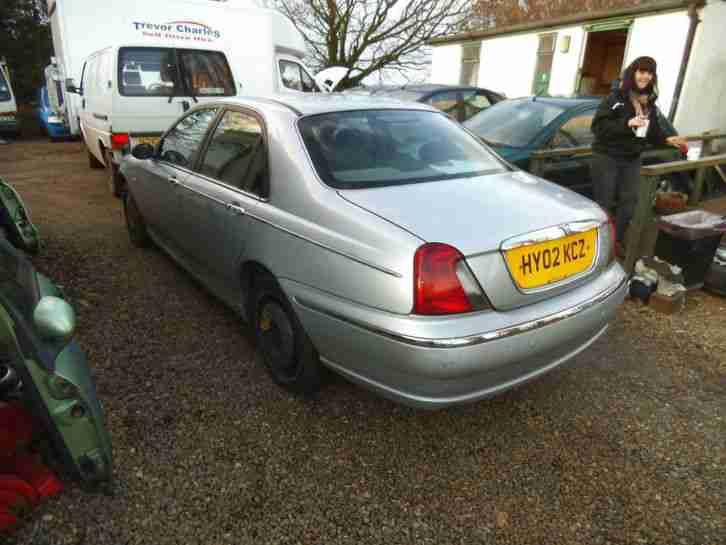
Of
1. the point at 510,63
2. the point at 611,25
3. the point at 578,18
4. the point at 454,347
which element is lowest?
the point at 454,347

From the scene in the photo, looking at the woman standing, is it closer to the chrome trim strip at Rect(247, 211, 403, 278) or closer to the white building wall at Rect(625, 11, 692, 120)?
the chrome trim strip at Rect(247, 211, 403, 278)

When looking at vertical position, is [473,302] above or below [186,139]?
below

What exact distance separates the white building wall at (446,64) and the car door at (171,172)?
13.7m

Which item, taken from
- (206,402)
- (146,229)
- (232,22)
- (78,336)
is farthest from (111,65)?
(206,402)

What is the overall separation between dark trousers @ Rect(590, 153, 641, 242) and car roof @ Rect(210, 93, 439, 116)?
2.01 m

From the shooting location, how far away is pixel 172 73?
658 cm

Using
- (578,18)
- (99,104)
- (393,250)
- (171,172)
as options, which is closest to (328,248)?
(393,250)

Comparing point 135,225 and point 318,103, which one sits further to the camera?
point 135,225

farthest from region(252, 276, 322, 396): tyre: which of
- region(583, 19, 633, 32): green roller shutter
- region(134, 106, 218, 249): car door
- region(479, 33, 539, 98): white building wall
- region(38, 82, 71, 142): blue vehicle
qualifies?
region(38, 82, 71, 142): blue vehicle

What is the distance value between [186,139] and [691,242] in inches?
151

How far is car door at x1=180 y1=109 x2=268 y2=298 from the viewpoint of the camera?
2664 mm

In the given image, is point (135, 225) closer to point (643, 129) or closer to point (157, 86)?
point (157, 86)

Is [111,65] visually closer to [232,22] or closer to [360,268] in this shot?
[232,22]

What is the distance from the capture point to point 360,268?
1.99m
